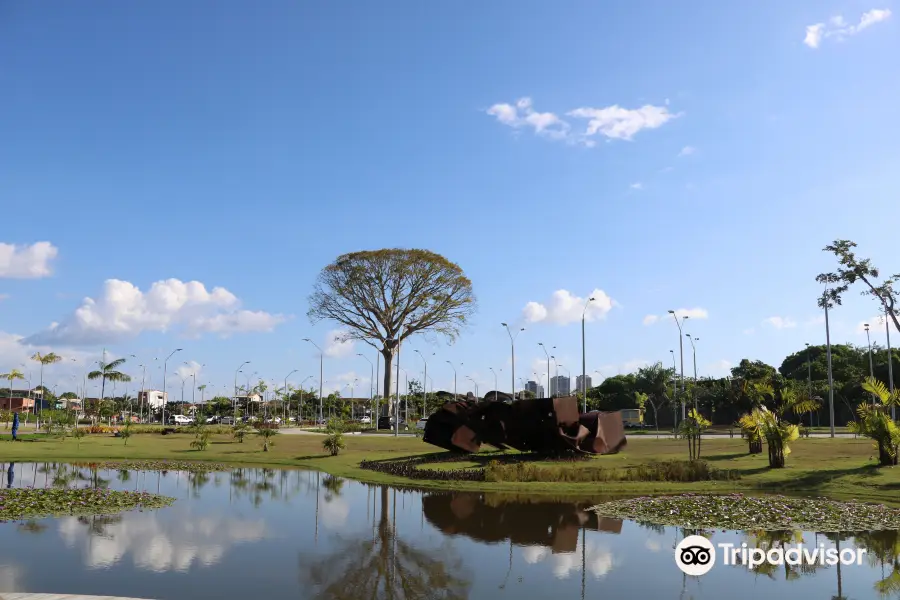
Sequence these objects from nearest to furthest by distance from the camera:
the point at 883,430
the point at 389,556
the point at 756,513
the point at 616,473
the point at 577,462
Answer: the point at 389,556
the point at 756,513
the point at 616,473
the point at 883,430
the point at 577,462

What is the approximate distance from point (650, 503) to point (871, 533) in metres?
5.88

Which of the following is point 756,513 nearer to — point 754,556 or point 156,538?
point 754,556

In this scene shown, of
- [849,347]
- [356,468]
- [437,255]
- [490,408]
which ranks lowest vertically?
[356,468]

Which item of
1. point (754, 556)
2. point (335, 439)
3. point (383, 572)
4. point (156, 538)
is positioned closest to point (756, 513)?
point (754, 556)

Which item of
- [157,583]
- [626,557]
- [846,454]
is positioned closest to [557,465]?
[846,454]

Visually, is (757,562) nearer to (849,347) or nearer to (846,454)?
(846,454)

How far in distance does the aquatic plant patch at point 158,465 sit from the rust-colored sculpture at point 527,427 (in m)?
11.1

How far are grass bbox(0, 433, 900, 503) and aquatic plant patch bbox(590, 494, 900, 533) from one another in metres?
3.86

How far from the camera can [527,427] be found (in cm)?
3631

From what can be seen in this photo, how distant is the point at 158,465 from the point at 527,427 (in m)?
18.8

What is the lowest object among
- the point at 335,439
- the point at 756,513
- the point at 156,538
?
the point at 156,538

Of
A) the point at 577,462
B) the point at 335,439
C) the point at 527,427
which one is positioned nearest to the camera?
the point at 577,462

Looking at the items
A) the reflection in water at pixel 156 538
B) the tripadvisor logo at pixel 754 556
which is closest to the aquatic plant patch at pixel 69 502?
the reflection in water at pixel 156 538

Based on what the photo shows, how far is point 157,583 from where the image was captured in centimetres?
1262
